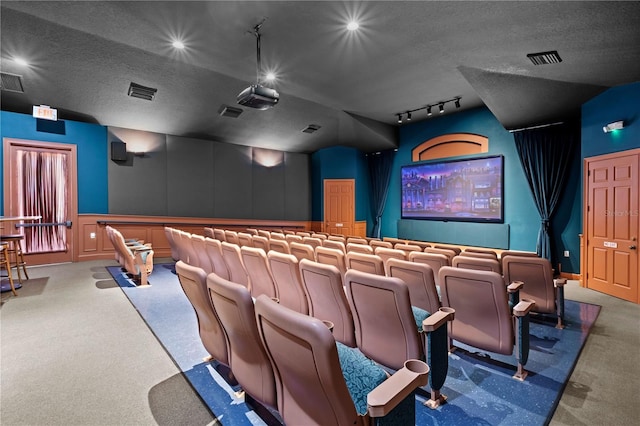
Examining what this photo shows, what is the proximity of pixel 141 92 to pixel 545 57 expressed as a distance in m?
6.74

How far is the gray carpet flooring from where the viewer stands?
5.71ft

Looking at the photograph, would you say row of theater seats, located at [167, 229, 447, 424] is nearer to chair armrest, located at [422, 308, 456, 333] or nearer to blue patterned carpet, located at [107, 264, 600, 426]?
chair armrest, located at [422, 308, 456, 333]

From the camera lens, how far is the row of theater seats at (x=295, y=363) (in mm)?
990

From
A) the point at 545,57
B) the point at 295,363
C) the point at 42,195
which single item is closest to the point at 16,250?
the point at 42,195

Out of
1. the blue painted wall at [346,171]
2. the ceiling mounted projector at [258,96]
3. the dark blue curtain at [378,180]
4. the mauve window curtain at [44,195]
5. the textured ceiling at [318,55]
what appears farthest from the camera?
the blue painted wall at [346,171]

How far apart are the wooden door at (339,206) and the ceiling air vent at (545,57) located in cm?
600

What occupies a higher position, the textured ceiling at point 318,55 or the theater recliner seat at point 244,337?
the textured ceiling at point 318,55

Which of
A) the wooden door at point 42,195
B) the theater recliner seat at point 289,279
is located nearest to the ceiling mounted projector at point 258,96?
the theater recliner seat at point 289,279

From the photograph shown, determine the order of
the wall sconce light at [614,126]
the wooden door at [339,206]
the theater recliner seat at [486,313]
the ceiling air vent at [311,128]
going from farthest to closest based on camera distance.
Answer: the wooden door at [339,206] → the ceiling air vent at [311,128] → the wall sconce light at [614,126] → the theater recliner seat at [486,313]

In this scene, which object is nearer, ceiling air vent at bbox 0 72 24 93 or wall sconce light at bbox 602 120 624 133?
wall sconce light at bbox 602 120 624 133

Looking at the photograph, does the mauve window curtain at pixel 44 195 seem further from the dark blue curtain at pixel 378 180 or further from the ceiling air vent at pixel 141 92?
the dark blue curtain at pixel 378 180

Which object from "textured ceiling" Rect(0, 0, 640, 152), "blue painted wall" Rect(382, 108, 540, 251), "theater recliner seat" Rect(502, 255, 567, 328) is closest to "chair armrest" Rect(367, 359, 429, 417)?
"theater recliner seat" Rect(502, 255, 567, 328)

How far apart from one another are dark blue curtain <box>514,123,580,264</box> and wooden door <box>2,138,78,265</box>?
9.84 meters

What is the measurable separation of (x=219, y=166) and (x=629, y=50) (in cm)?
835
